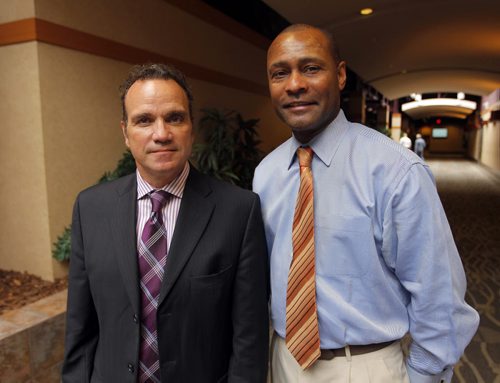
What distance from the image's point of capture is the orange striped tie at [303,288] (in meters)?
1.28

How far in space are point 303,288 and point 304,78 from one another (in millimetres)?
673

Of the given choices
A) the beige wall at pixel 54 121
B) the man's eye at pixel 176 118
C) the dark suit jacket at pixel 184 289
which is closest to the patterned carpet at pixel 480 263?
the dark suit jacket at pixel 184 289

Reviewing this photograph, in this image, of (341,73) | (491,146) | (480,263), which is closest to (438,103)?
(491,146)

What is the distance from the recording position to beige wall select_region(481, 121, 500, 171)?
676 inches

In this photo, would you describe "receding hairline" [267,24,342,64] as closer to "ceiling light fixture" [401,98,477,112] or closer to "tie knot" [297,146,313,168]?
"tie knot" [297,146,313,168]

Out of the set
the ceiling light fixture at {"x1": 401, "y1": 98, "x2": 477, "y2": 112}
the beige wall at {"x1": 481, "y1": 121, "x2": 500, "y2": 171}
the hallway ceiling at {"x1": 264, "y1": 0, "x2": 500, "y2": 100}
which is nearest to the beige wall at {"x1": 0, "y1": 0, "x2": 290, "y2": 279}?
the hallway ceiling at {"x1": 264, "y1": 0, "x2": 500, "y2": 100}

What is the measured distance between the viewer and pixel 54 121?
11.1 feet

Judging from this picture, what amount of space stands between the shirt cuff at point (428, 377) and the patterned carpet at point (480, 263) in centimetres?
176

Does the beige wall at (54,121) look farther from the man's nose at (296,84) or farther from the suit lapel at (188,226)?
the man's nose at (296,84)

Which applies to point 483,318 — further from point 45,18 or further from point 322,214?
point 45,18

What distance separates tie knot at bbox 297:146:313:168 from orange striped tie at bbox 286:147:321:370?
47 millimetres

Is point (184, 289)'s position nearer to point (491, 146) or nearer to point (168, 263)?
point (168, 263)

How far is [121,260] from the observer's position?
1287 mm

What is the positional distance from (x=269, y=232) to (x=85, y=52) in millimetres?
3021
